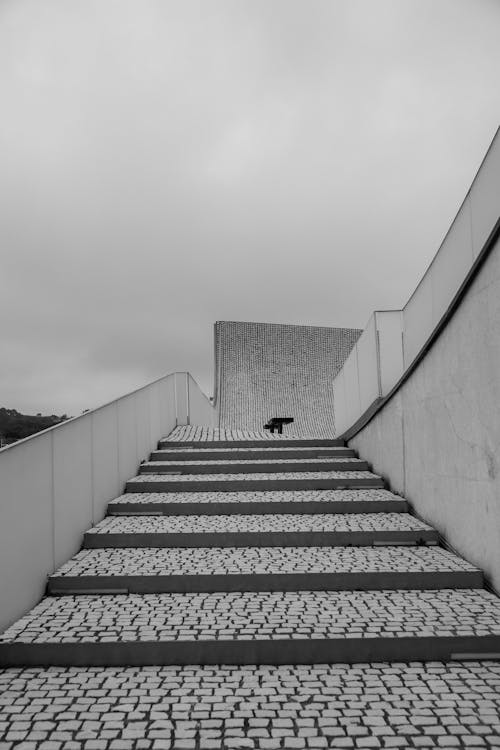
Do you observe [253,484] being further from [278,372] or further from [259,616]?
[278,372]

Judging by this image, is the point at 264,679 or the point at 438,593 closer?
the point at 264,679

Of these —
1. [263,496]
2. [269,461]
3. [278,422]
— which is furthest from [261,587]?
[278,422]

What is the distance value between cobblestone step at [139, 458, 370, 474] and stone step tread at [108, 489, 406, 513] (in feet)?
2.06

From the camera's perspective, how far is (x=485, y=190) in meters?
3.58

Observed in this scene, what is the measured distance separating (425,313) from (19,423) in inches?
132

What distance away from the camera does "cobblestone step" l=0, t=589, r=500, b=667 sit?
272 centimetres

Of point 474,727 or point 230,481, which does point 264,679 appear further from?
point 230,481

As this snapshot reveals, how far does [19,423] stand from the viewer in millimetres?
3898

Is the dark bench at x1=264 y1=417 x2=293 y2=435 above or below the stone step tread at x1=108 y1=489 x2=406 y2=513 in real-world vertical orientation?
above

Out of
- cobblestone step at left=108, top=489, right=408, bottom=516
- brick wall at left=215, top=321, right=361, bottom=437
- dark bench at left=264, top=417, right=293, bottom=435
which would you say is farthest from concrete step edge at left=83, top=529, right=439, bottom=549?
brick wall at left=215, top=321, right=361, bottom=437

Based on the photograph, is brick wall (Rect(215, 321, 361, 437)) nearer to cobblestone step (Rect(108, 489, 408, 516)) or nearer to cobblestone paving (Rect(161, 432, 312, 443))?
cobblestone paving (Rect(161, 432, 312, 443))

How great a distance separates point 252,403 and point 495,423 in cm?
2113

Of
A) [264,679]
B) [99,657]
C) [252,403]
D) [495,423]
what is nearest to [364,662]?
[264,679]

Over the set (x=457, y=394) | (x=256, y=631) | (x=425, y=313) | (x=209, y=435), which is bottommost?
(x=256, y=631)
